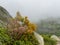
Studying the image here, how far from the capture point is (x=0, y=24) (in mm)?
10969

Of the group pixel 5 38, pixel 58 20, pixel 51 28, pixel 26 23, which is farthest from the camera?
pixel 58 20

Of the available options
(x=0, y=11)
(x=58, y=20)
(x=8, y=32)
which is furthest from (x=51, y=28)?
(x=8, y=32)

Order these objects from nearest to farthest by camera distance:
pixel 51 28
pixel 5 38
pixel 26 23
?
pixel 5 38 → pixel 26 23 → pixel 51 28

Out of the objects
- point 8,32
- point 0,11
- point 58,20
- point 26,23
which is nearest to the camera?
point 8,32

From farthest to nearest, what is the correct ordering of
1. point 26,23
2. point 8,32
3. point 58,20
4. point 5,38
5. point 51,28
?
point 58,20
point 51,28
point 26,23
point 8,32
point 5,38

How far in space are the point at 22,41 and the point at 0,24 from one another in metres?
1.12

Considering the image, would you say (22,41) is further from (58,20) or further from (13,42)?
(58,20)

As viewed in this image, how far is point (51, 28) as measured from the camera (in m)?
27.2

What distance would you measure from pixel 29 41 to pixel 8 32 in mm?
865

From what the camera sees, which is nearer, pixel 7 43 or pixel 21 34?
pixel 7 43

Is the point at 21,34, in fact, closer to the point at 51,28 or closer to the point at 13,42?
the point at 13,42

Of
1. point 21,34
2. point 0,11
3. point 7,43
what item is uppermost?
point 0,11

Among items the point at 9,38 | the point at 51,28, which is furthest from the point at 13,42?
the point at 51,28

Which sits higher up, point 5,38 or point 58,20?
point 58,20
